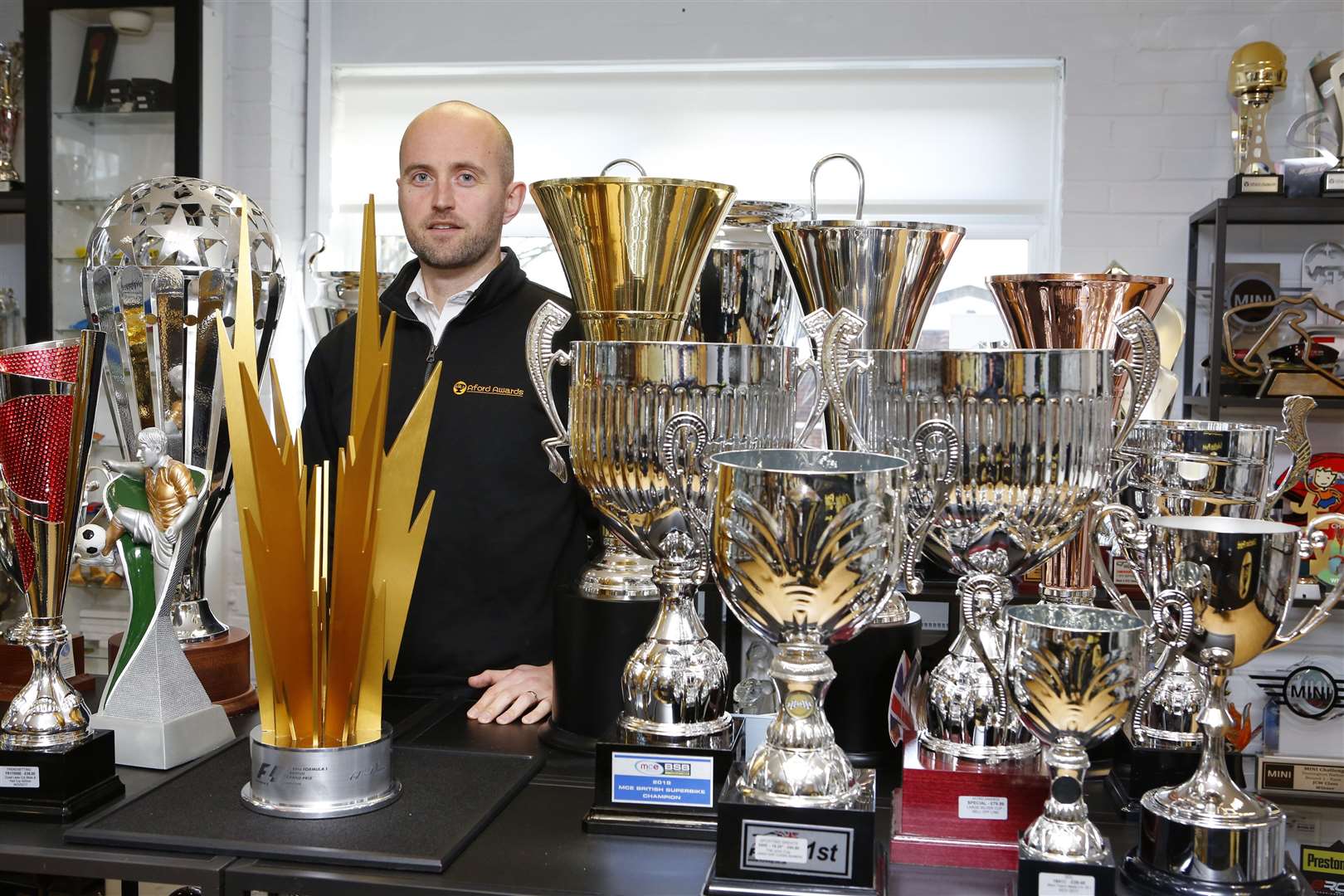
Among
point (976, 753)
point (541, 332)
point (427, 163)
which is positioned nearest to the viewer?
point (976, 753)

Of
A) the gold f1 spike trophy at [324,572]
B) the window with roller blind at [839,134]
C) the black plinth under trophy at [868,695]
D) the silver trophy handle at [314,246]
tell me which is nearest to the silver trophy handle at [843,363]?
the black plinth under trophy at [868,695]

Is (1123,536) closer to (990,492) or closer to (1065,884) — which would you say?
(990,492)

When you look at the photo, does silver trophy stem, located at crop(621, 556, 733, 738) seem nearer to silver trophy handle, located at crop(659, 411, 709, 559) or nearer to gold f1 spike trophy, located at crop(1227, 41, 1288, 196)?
silver trophy handle, located at crop(659, 411, 709, 559)

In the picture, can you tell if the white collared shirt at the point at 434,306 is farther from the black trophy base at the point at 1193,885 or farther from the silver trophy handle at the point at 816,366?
the black trophy base at the point at 1193,885

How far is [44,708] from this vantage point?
1064 mm

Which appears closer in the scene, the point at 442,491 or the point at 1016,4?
the point at 442,491

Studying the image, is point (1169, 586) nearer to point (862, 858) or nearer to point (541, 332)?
point (862, 858)

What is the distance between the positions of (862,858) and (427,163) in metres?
1.75

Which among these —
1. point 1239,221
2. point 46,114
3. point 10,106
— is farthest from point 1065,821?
point 10,106

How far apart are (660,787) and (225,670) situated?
24.4 inches

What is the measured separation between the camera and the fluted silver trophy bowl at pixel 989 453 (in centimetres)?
96

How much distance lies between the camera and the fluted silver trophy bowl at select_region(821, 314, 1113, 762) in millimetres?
957

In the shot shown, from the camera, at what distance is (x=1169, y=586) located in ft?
3.02

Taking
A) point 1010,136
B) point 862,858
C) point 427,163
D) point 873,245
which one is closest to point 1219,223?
point 1010,136
